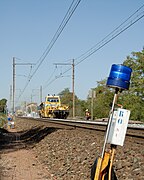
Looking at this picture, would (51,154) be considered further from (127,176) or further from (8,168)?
(127,176)

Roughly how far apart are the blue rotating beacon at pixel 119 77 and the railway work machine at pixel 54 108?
4084 cm

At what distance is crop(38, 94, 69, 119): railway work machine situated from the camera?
45781mm

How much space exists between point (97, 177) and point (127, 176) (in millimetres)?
2489

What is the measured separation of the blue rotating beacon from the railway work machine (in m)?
40.8

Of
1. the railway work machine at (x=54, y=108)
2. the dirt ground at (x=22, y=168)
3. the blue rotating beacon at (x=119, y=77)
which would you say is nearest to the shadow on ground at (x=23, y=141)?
the dirt ground at (x=22, y=168)

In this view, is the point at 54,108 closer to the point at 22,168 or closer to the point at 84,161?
the point at 22,168

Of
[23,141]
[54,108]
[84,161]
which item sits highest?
[54,108]

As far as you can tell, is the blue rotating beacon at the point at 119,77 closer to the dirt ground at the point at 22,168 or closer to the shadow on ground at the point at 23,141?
the dirt ground at the point at 22,168

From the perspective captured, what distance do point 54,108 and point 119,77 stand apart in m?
42.3

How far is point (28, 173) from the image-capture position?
10227 mm

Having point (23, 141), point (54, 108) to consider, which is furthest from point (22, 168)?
point (54, 108)

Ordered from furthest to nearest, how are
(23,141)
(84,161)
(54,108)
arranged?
(54,108) < (23,141) < (84,161)

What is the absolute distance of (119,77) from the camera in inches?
184

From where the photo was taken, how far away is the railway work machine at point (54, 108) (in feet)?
150
